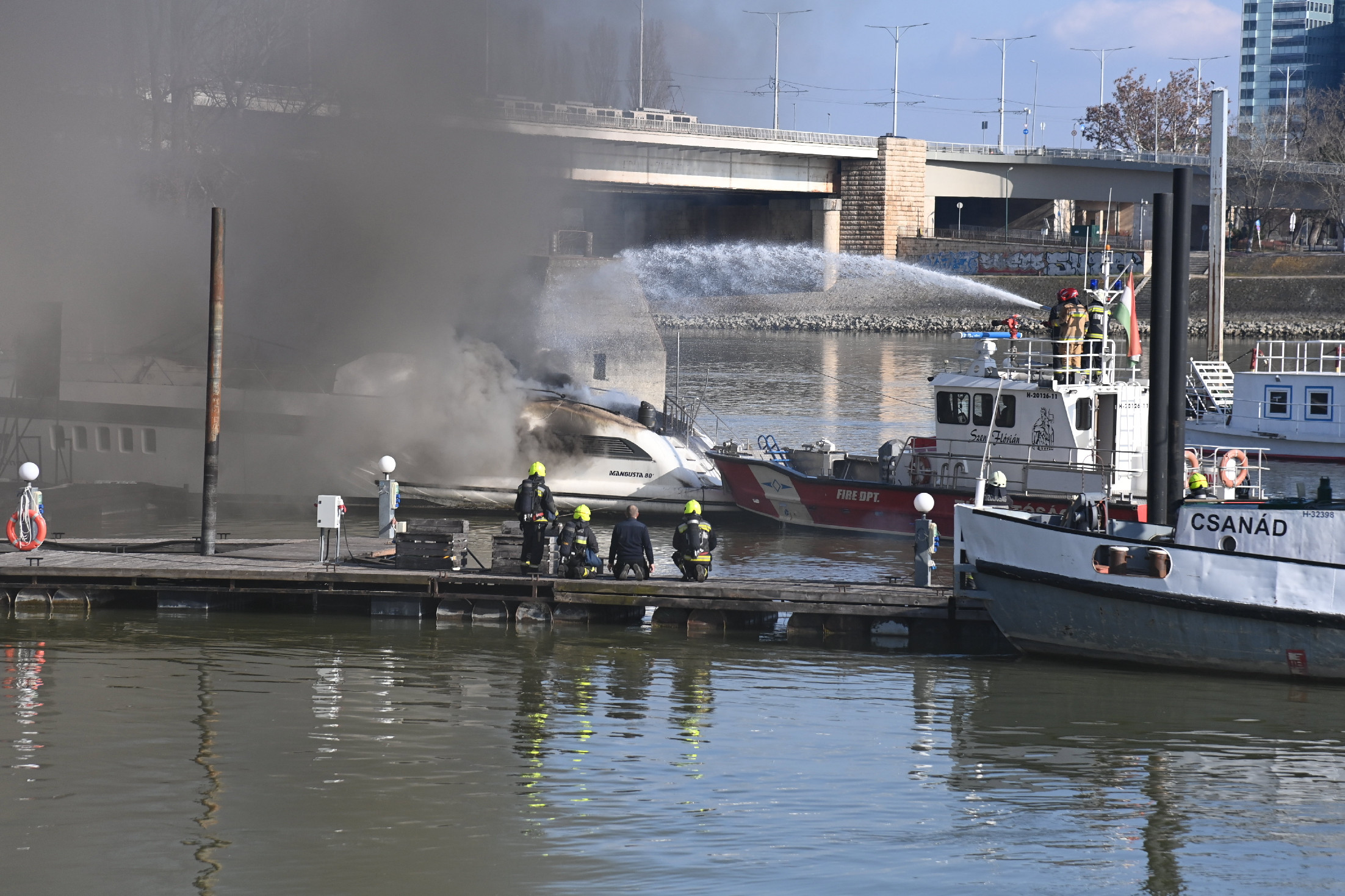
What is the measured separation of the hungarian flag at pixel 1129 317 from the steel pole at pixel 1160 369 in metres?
6.36

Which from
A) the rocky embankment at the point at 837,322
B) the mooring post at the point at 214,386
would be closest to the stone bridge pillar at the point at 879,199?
the rocky embankment at the point at 837,322

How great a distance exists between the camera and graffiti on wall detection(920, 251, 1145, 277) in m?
87.3

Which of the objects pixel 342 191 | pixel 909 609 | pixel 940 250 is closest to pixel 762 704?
pixel 909 609

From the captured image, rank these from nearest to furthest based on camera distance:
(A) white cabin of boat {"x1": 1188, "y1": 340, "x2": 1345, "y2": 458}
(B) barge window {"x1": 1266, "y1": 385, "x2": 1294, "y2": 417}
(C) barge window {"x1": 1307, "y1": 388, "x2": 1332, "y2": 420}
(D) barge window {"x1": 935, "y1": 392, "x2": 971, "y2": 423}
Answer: (D) barge window {"x1": 935, "y1": 392, "x2": 971, "y2": 423} → (A) white cabin of boat {"x1": 1188, "y1": 340, "x2": 1345, "y2": 458} → (C) barge window {"x1": 1307, "y1": 388, "x2": 1332, "y2": 420} → (B) barge window {"x1": 1266, "y1": 385, "x2": 1294, "y2": 417}

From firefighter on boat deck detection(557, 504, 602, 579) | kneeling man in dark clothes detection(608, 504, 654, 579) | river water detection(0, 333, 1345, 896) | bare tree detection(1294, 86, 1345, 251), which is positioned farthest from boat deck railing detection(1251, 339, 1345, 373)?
river water detection(0, 333, 1345, 896)

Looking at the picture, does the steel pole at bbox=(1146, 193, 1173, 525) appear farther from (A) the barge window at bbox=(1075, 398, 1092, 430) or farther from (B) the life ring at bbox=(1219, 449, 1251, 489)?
(A) the barge window at bbox=(1075, 398, 1092, 430)

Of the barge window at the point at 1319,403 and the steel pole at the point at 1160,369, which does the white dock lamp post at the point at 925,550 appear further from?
the barge window at the point at 1319,403

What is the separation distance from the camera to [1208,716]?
15.8 m

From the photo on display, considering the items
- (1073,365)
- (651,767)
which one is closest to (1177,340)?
(1073,365)

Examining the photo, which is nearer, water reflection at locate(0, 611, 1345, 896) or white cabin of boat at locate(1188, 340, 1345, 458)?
water reflection at locate(0, 611, 1345, 896)

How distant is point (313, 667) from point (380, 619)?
2610 millimetres

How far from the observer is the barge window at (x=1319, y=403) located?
40.6m

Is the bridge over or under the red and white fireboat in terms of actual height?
over

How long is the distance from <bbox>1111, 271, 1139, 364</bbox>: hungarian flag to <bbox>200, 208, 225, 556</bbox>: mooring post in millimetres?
15206
